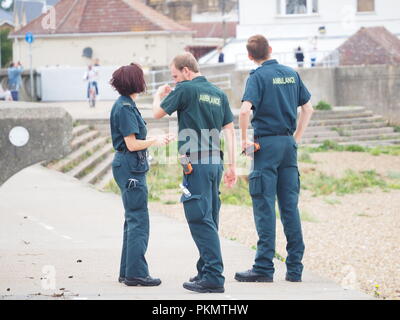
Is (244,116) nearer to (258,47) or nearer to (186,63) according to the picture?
(258,47)

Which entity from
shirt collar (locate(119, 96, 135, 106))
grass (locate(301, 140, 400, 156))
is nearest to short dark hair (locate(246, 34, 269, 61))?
shirt collar (locate(119, 96, 135, 106))

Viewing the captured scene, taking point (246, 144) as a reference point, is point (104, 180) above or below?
below

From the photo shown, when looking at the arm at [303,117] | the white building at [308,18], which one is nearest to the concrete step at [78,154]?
the arm at [303,117]

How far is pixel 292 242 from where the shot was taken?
832cm

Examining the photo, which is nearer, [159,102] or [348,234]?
[159,102]

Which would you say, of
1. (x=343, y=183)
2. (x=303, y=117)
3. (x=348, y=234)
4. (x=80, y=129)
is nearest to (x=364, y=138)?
(x=343, y=183)

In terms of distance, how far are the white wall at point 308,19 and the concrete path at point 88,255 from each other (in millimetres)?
27105

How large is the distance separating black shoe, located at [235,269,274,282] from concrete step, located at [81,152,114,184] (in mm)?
9265

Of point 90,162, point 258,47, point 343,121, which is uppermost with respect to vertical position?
point 258,47

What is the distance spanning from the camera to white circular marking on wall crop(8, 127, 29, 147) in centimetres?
810

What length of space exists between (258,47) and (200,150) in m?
1.16

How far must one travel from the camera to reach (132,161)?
7664mm

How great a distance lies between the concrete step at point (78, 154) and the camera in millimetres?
17594
